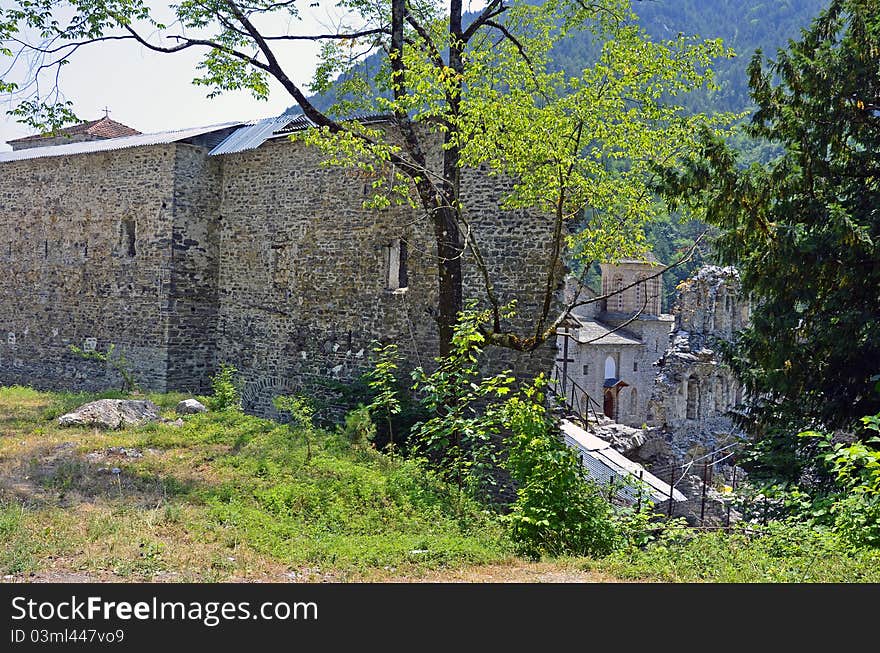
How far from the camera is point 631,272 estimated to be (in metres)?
32.9

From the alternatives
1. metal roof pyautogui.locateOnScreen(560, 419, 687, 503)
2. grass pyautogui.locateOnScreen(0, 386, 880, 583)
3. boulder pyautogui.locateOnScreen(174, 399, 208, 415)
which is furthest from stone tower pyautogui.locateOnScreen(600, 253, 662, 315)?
grass pyautogui.locateOnScreen(0, 386, 880, 583)

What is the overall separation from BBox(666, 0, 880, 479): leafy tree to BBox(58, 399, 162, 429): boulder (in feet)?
26.8

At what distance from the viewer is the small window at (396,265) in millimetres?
13719

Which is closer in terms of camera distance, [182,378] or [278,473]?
[278,473]

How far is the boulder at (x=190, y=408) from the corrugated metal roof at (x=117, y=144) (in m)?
6.05

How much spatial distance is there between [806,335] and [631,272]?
24.8 meters

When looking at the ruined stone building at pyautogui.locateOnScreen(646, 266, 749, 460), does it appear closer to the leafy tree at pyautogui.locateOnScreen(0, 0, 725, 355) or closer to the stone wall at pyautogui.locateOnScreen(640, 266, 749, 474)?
the stone wall at pyautogui.locateOnScreen(640, 266, 749, 474)

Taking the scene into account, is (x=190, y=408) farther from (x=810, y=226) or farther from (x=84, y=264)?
(x=810, y=226)

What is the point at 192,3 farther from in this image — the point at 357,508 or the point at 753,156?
the point at 753,156

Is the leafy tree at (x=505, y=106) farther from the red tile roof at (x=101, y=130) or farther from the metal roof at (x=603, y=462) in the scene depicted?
the red tile roof at (x=101, y=130)

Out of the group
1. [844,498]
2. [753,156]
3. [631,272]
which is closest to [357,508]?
[844,498]

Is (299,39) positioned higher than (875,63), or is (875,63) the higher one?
(299,39)

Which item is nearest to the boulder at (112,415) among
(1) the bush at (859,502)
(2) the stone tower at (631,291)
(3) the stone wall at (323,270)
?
(3) the stone wall at (323,270)

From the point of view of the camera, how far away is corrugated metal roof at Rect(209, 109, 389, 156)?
15.1 m
